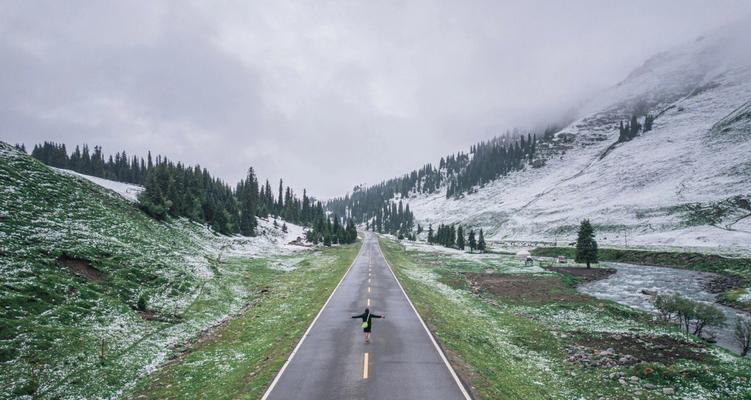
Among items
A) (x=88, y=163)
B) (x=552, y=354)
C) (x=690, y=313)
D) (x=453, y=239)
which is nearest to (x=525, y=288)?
(x=690, y=313)

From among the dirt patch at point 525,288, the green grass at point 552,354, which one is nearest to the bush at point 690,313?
the green grass at point 552,354

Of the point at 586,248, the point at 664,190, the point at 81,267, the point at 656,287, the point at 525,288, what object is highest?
the point at 664,190

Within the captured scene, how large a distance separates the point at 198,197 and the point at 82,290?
70937 millimetres

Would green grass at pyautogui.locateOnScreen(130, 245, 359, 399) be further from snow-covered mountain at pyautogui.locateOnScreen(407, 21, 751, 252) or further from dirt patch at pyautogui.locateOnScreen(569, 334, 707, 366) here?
snow-covered mountain at pyautogui.locateOnScreen(407, 21, 751, 252)

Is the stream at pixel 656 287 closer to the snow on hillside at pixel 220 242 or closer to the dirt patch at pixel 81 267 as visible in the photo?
the dirt patch at pixel 81 267

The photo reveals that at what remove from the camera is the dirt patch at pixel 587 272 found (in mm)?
52156

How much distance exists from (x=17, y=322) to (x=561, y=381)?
26.4 meters

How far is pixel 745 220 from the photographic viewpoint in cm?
8481

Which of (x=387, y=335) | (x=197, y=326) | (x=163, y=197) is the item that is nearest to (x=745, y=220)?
(x=387, y=335)

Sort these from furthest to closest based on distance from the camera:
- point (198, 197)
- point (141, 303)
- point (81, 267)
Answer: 1. point (198, 197)
2. point (81, 267)
3. point (141, 303)

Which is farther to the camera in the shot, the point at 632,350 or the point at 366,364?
the point at 632,350

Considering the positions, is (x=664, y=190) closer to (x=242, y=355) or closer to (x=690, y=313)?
(x=690, y=313)

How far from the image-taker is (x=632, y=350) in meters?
20.2

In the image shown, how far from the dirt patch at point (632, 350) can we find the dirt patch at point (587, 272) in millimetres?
31248
